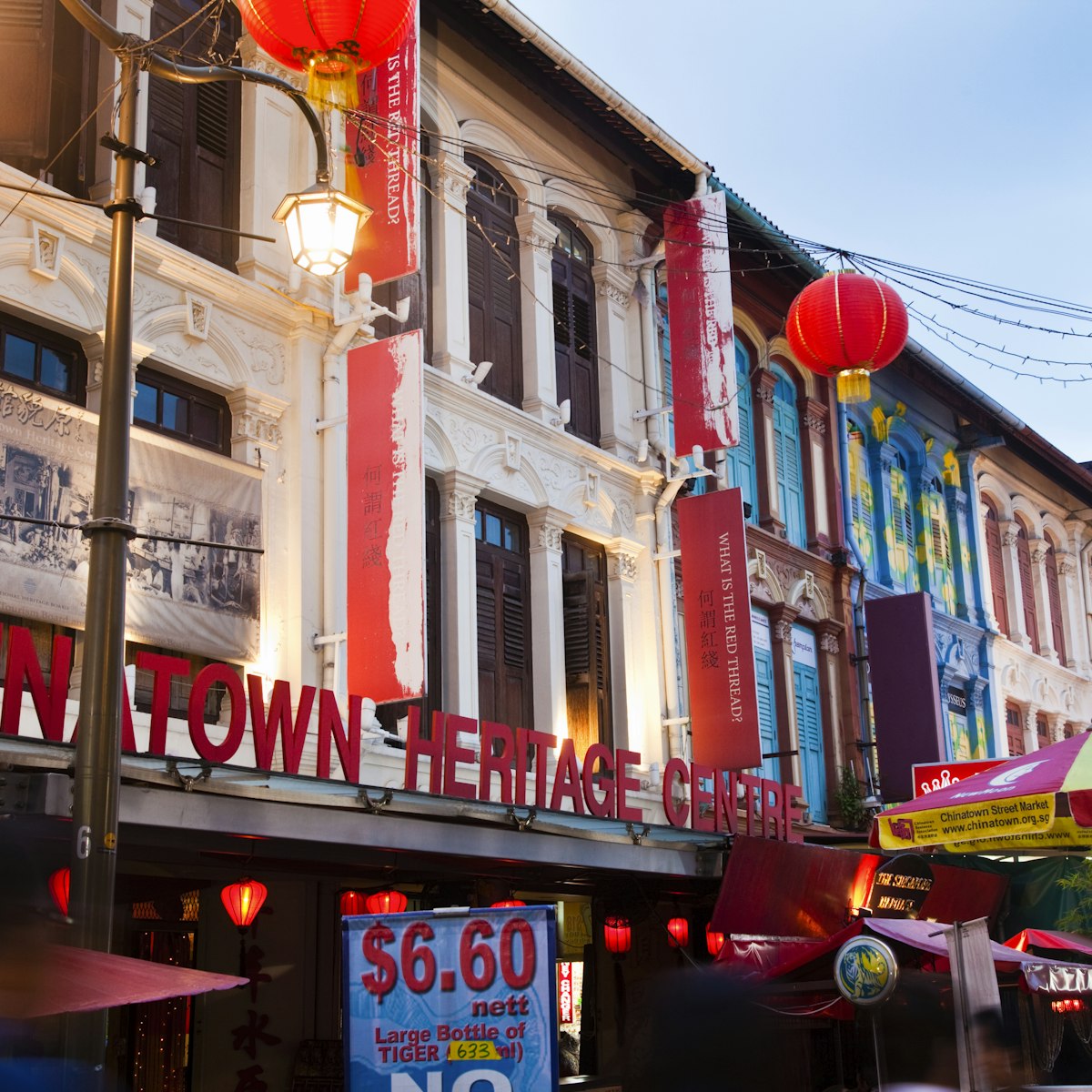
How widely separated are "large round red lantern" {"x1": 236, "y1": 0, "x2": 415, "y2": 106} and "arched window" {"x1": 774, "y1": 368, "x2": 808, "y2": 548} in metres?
12.7

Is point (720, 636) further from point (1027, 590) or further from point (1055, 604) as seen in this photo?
point (1055, 604)

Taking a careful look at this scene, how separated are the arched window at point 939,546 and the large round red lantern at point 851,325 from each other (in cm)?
1120

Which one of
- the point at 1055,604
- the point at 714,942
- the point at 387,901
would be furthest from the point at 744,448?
the point at 1055,604

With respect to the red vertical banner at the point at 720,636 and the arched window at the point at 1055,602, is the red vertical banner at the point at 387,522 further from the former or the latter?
the arched window at the point at 1055,602

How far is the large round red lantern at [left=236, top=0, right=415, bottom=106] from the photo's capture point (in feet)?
30.6

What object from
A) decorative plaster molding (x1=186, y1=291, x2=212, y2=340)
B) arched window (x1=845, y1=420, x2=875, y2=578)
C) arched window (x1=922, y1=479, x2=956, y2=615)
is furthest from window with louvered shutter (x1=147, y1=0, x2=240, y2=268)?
arched window (x1=922, y1=479, x2=956, y2=615)

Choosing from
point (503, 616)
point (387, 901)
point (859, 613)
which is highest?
point (859, 613)

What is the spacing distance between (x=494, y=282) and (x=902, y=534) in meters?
10.3

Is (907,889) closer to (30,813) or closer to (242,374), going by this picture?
(242,374)

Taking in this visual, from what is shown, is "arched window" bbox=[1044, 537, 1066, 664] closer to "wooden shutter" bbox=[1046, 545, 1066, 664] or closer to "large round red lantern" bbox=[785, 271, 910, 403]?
"wooden shutter" bbox=[1046, 545, 1066, 664]

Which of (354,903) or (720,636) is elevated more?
(720,636)

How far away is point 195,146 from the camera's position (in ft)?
44.7

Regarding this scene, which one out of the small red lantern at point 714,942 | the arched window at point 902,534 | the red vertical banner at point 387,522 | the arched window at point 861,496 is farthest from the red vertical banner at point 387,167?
the arched window at point 902,534

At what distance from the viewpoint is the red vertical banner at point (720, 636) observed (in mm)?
16500
